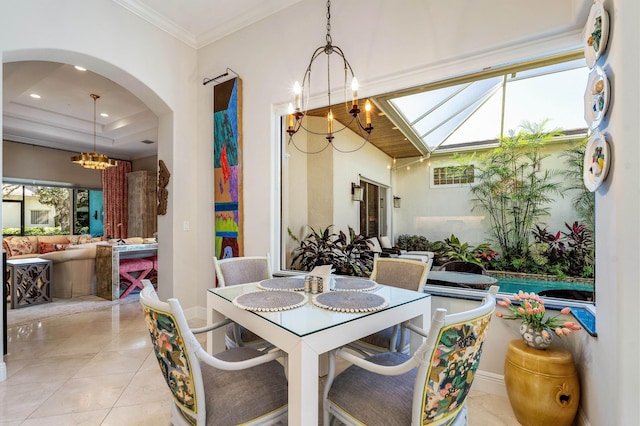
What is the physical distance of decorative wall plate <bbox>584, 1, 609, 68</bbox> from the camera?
4.67 feet

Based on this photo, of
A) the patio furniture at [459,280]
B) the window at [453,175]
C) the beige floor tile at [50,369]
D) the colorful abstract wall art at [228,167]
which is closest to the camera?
the beige floor tile at [50,369]

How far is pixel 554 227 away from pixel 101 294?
6.09m

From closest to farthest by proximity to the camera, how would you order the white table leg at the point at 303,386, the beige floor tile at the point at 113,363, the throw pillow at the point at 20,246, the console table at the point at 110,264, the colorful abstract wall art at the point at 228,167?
the white table leg at the point at 303,386 < the beige floor tile at the point at 113,363 < the colorful abstract wall art at the point at 228,167 < the console table at the point at 110,264 < the throw pillow at the point at 20,246

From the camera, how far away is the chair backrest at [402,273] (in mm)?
2180

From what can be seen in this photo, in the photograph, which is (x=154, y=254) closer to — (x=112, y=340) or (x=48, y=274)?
(x=48, y=274)

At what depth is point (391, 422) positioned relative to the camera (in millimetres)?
1155

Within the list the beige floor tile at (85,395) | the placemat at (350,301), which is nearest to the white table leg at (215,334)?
the placemat at (350,301)

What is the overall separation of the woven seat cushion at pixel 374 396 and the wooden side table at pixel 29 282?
195 inches

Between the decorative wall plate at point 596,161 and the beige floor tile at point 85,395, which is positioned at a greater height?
the decorative wall plate at point 596,161

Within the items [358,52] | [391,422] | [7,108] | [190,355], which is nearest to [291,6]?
[358,52]

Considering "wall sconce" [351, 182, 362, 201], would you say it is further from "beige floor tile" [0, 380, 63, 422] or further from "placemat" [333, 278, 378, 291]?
"beige floor tile" [0, 380, 63, 422]

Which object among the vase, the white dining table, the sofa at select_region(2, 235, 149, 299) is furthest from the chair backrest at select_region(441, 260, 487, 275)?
the sofa at select_region(2, 235, 149, 299)

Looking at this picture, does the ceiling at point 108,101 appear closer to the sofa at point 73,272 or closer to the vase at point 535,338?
the sofa at point 73,272

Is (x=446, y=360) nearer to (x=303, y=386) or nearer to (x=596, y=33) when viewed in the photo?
(x=303, y=386)
